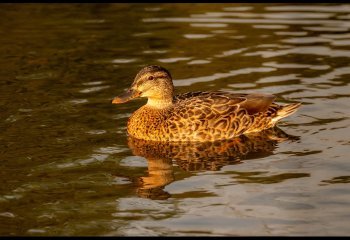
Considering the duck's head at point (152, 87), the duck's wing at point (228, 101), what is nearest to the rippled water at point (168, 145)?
the duck's wing at point (228, 101)

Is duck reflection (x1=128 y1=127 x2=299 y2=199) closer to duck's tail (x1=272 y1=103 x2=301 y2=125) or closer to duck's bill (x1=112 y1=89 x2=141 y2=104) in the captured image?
duck's tail (x1=272 y1=103 x2=301 y2=125)

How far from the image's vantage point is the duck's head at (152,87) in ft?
40.1

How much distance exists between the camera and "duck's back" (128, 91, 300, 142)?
11.9 metres

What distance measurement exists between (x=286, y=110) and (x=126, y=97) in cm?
226

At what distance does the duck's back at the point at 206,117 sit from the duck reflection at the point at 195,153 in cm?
11

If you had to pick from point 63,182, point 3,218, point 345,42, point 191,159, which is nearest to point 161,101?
point 191,159

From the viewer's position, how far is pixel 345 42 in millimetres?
16797

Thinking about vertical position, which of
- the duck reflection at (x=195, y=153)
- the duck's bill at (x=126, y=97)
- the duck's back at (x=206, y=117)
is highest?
the duck's bill at (x=126, y=97)

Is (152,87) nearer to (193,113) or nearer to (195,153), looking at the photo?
(193,113)

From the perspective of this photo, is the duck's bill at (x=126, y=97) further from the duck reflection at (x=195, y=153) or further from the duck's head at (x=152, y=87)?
the duck reflection at (x=195, y=153)

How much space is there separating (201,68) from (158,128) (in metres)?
3.42

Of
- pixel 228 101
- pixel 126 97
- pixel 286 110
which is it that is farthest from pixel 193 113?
pixel 286 110

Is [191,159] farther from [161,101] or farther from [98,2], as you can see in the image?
[98,2]

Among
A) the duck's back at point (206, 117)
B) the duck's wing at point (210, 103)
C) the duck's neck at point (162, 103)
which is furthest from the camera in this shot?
the duck's neck at point (162, 103)
